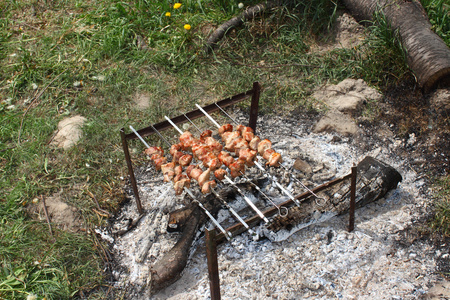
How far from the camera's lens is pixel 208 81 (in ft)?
16.7

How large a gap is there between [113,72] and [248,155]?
2901 mm

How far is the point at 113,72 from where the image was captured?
16.8 ft

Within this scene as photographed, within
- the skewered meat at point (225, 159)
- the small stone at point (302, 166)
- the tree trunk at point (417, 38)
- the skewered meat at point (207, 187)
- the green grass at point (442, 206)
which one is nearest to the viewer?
the skewered meat at point (207, 187)

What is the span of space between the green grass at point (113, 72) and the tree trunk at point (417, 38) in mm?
176

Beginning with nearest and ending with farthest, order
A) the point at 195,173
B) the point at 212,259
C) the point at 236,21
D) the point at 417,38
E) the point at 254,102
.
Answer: the point at 212,259, the point at 195,173, the point at 254,102, the point at 417,38, the point at 236,21

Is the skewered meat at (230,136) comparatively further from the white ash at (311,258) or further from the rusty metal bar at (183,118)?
the white ash at (311,258)

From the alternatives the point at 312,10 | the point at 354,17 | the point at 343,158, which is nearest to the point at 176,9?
the point at 312,10

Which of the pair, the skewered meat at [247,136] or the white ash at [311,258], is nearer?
the white ash at [311,258]

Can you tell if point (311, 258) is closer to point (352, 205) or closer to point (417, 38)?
point (352, 205)

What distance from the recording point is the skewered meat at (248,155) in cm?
291

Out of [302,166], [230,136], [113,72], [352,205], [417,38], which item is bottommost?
[113,72]

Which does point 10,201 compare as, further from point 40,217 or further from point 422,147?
point 422,147

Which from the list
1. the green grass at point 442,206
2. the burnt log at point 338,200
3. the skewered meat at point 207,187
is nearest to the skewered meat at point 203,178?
the skewered meat at point 207,187

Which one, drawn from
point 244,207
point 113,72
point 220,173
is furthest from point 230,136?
point 113,72
